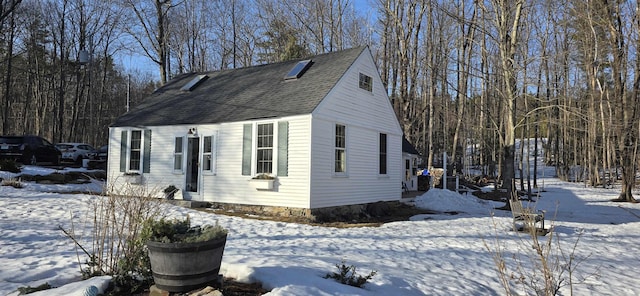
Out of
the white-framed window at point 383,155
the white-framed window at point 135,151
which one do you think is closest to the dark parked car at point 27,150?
the white-framed window at point 135,151

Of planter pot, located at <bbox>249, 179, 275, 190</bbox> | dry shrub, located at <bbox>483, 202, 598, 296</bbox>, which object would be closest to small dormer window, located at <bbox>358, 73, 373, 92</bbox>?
planter pot, located at <bbox>249, 179, 275, 190</bbox>

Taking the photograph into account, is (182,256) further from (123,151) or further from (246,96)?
(123,151)

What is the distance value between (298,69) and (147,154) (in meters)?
6.28

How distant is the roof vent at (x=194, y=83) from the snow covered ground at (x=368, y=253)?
19.9 ft

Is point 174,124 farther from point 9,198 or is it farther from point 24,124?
point 24,124

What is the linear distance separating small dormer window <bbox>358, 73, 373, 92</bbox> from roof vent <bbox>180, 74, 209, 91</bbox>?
7.19m

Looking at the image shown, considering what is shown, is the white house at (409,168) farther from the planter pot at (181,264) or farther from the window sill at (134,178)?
the planter pot at (181,264)

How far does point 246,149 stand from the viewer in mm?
Result: 12453

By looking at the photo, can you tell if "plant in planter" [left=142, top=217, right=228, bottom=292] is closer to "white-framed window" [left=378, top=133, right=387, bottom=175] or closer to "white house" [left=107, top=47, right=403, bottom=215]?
"white house" [left=107, top=47, right=403, bottom=215]

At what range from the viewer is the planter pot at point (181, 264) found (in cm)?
408

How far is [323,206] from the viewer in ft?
38.8

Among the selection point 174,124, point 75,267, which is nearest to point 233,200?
point 174,124

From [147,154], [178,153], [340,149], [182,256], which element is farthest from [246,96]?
[182,256]

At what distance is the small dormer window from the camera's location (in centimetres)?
1395
